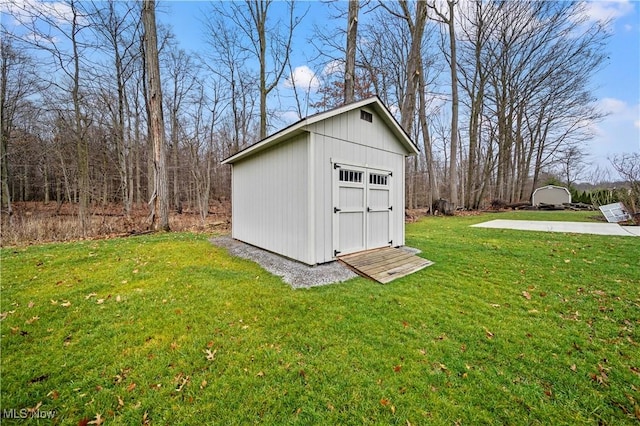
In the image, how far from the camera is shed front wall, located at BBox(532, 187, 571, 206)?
1866cm

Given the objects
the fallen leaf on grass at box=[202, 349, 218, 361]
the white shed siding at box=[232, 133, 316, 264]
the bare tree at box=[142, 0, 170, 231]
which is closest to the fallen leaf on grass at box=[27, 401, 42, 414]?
the fallen leaf on grass at box=[202, 349, 218, 361]

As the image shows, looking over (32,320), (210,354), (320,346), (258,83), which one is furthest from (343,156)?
(258,83)

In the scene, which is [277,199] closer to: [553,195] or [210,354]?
[210,354]

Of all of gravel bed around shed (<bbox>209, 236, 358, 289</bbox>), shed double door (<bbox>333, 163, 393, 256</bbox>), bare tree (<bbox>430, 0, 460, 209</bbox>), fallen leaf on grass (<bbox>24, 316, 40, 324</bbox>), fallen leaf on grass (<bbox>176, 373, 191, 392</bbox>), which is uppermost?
bare tree (<bbox>430, 0, 460, 209</bbox>)

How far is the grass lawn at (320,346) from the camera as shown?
75.7 inches

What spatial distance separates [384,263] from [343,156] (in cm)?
244

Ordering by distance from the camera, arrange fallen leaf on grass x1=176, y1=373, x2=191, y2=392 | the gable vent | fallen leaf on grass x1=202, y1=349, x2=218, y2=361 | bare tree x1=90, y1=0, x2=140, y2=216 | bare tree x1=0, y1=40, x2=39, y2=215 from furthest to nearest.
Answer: bare tree x1=90, y1=0, x2=140, y2=216 < bare tree x1=0, y1=40, x2=39, y2=215 < the gable vent < fallen leaf on grass x1=202, y1=349, x2=218, y2=361 < fallen leaf on grass x1=176, y1=373, x2=191, y2=392

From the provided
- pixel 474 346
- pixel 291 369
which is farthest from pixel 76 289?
pixel 474 346

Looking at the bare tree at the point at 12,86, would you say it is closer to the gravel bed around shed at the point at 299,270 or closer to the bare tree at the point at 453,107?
the gravel bed around shed at the point at 299,270

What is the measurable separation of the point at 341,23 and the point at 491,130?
16.1 metres

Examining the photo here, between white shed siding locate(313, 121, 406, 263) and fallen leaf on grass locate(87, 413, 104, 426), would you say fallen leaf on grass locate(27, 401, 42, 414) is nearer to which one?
fallen leaf on grass locate(87, 413, 104, 426)

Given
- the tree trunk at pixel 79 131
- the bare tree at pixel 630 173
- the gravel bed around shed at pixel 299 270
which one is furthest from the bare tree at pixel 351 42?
the tree trunk at pixel 79 131

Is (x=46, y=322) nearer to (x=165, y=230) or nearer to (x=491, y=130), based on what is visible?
(x=165, y=230)

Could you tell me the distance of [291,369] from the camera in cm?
231
